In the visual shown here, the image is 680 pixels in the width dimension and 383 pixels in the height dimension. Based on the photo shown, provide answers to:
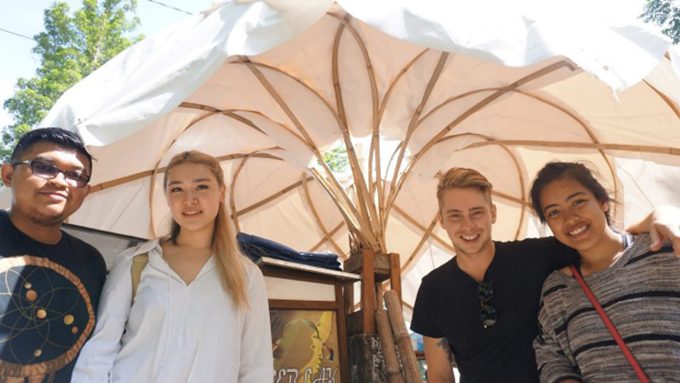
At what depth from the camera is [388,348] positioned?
371 centimetres

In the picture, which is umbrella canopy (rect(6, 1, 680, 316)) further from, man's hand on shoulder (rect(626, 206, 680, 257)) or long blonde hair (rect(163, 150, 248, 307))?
man's hand on shoulder (rect(626, 206, 680, 257))

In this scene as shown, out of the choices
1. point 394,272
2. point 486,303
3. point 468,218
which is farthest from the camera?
point 394,272

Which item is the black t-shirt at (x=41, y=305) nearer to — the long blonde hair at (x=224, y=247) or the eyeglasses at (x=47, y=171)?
the eyeglasses at (x=47, y=171)

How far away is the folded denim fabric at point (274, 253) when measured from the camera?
3717 millimetres

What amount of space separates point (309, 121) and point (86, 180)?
3.24m

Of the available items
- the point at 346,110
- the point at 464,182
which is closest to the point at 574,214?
the point at 464,182

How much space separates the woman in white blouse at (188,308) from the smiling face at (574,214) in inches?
61.4

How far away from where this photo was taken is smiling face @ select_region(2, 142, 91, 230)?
2.25 m

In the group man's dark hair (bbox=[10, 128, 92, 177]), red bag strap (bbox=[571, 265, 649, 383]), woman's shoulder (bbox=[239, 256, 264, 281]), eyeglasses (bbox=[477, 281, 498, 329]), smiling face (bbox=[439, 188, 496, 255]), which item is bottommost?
red bag strap (bbox=[571, 265, 649, 383])

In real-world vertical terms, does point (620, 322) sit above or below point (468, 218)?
below

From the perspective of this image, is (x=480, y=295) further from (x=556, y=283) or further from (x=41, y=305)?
(x=41, y=305)

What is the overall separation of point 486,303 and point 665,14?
73.0 ft

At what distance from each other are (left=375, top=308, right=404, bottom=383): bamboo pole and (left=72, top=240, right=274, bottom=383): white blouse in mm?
1501

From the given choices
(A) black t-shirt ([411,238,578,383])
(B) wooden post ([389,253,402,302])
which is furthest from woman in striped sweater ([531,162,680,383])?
(B) wooden post ([389,253,402,302])
